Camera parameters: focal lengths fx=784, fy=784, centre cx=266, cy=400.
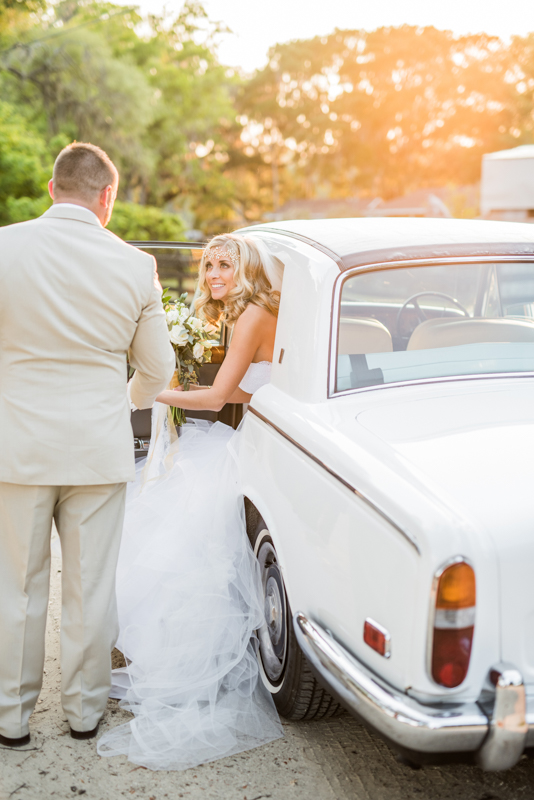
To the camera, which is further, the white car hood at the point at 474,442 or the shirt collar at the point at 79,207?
the shirt collar at the point at 79,207

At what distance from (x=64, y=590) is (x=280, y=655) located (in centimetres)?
88

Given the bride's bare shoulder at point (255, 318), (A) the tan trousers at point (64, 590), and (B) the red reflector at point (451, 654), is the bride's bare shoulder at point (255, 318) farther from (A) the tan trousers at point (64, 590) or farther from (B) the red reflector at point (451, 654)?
(B) the red reflector at point (451, 654)

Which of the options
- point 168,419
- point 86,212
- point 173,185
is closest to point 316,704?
point 168,419

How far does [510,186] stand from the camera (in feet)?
57.2

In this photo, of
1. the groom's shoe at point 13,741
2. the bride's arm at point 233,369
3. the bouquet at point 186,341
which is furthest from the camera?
the bouquet at point 186,341

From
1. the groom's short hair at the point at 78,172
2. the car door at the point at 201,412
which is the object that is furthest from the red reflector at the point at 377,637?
the car door at the point at 201,412

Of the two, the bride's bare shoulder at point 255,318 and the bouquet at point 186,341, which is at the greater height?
the bride's bare shoulder at point 255,318

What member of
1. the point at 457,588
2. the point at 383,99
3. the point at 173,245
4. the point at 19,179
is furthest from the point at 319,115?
the point at 457,588

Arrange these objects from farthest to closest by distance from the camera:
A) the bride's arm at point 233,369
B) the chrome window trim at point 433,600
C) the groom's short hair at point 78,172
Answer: the bride's arm at point 233,369 < the groom's short hair at point 78,172 < the chrome window trim at point 433,600

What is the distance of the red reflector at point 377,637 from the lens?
2.12 meters

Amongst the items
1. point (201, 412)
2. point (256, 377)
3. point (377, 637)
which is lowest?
point (377, 637)

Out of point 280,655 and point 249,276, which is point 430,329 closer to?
point 249,276

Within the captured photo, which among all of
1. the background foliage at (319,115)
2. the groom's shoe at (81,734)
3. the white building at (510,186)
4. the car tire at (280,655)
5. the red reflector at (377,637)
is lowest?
the groom's shoe at (81,734)

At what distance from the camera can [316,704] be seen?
9.64 ft
